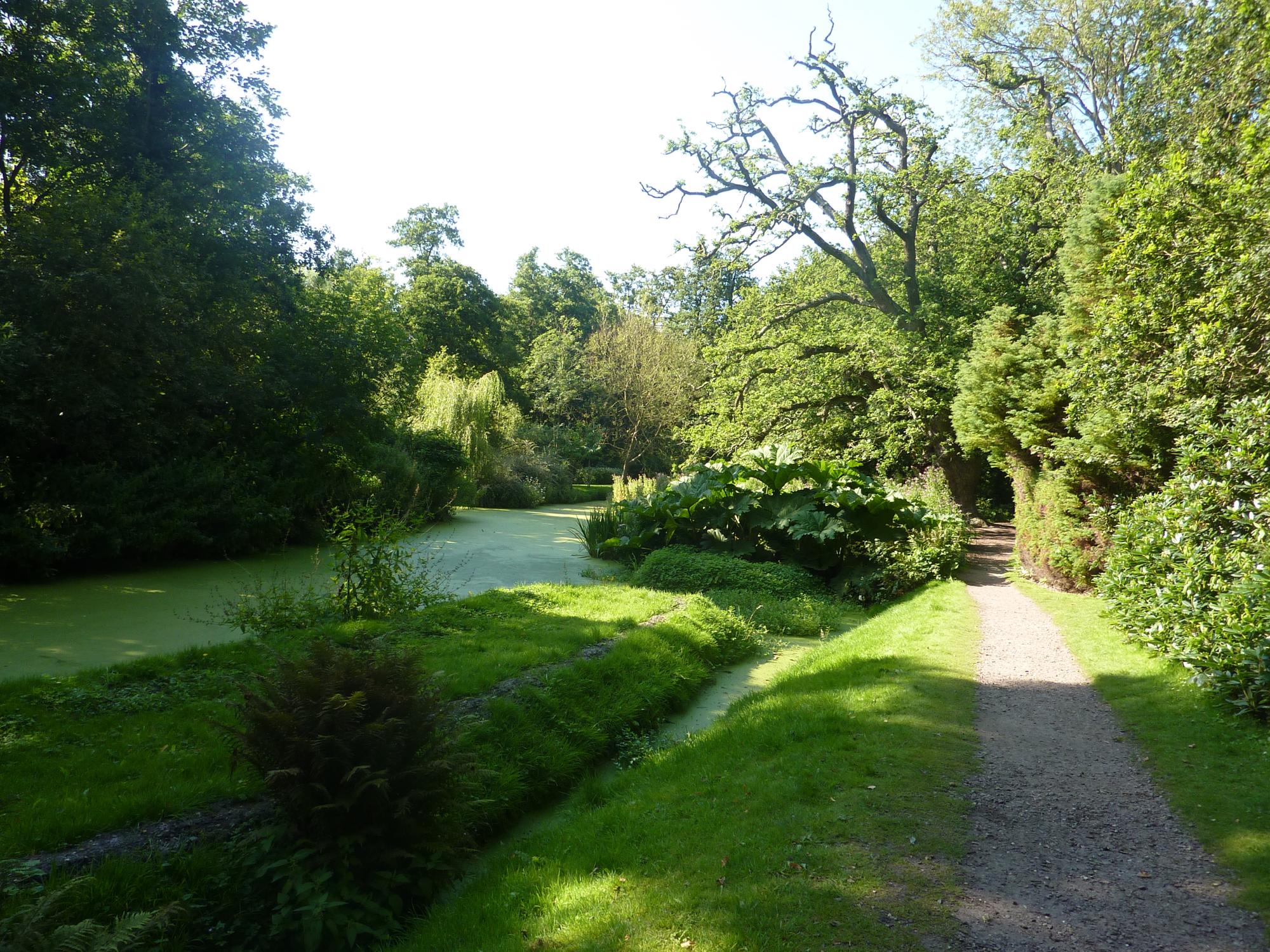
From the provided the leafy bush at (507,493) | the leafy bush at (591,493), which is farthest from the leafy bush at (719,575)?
the leafy bush at (591,493)

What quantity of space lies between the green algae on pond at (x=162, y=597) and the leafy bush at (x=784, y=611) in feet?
7.77

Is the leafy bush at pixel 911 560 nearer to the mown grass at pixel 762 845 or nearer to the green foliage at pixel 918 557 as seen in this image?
the green foliage at pixel 918 557

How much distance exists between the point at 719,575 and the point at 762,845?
22.6ft

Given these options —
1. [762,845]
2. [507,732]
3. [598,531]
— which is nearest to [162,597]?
[507,732]

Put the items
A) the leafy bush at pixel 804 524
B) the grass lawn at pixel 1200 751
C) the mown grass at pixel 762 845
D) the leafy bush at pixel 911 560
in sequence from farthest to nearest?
the leafy bush at pixel 804 524, the leafy bush at pixel 911 560, the grass lawn at pixel 1200 751, the mown grass at pixel 762 845

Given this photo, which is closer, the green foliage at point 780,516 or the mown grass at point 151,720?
the mown grass at point 151,720

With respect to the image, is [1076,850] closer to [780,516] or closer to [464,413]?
[780,516]

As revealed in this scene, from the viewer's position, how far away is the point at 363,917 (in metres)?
3.30

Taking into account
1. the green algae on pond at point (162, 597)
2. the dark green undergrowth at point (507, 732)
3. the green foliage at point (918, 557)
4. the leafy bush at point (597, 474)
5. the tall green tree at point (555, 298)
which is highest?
the tall green tree at point (555, 298)

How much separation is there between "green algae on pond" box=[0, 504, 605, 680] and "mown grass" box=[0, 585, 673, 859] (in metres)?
0.82

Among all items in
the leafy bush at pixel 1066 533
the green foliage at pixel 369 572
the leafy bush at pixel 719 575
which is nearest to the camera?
the green foliage at pixel 369 572

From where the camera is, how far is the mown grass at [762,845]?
114 inches

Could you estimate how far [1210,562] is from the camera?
18.9 feet

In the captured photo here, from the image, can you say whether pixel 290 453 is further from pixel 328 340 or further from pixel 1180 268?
pixel 1180 268
